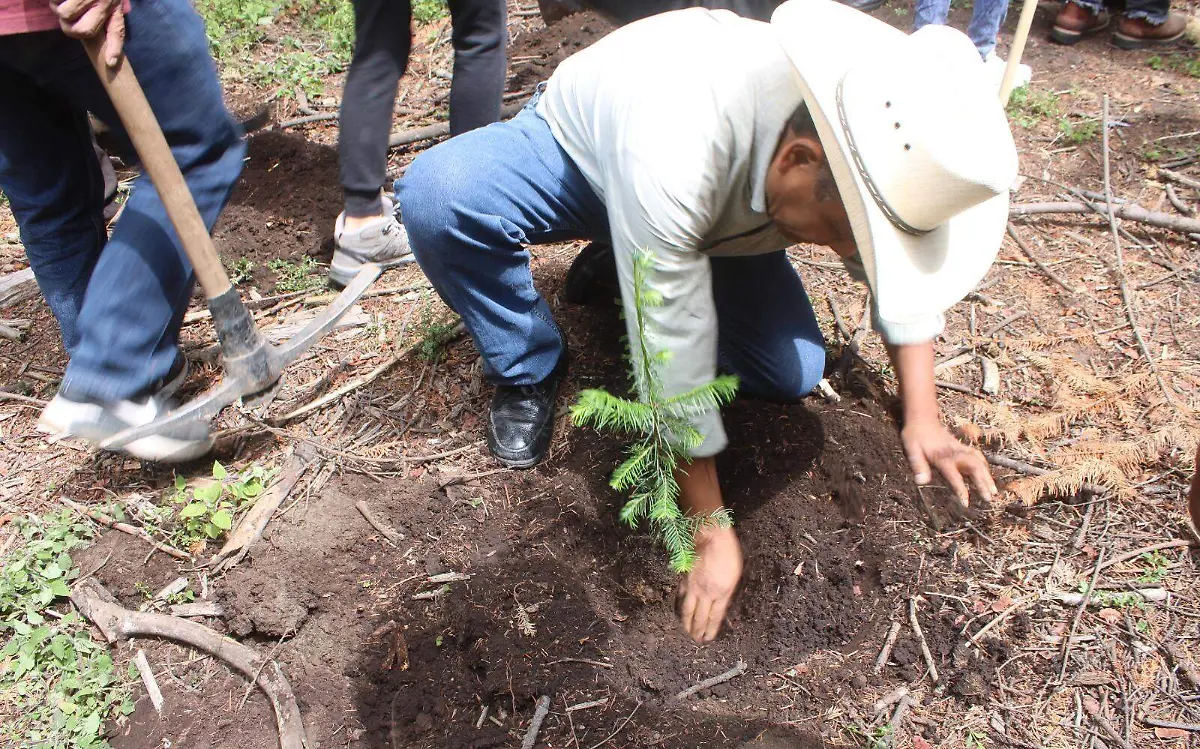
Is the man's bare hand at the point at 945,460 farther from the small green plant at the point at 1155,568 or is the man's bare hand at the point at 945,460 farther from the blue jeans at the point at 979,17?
the blue jeans at the point at 979,17

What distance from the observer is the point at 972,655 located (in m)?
2.01

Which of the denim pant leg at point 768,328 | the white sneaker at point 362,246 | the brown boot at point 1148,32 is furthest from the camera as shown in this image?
the brown boot at point 1148,32

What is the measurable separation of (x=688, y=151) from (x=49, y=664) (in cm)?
219

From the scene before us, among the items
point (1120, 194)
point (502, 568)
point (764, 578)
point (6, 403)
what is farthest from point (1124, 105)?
point (6, 403)

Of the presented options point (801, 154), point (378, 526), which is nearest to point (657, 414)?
point (801, 154)

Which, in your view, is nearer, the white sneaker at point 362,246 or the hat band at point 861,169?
the hat band at point 861,169

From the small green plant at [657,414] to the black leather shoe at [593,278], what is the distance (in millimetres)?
1141

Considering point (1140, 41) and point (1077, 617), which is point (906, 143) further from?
point (1140, 41)

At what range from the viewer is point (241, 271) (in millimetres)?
3500

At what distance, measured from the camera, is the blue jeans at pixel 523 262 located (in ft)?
7.32

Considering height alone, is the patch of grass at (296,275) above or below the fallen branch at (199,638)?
above

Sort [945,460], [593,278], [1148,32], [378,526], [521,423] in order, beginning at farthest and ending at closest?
[1148,32]
[593,278]
[521,423]
[378,526]
[945,460]

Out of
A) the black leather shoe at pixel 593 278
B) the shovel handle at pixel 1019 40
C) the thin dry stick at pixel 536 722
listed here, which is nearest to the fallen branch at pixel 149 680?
the thin dry stick at pixel 536 722

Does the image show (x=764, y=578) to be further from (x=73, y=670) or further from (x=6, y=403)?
(x=6, y=403)
